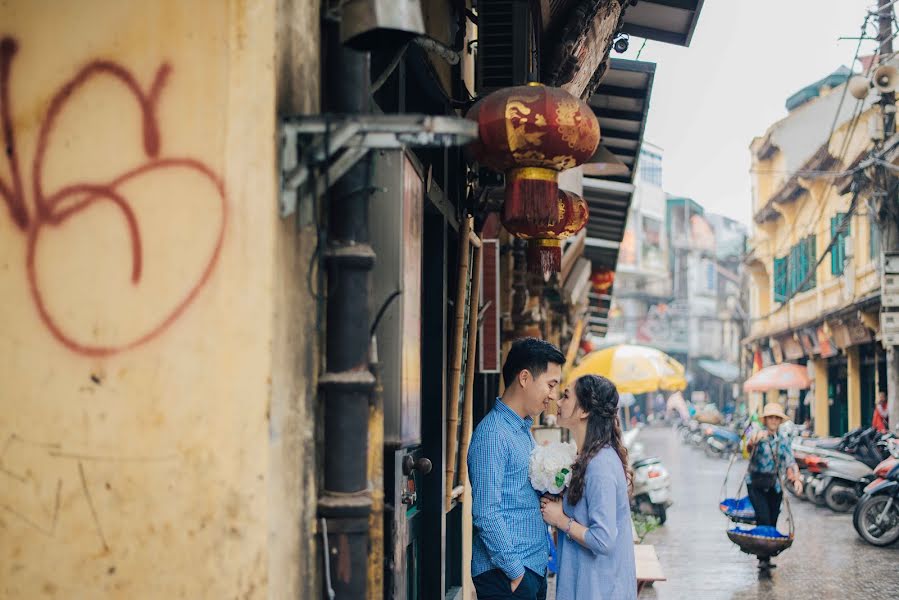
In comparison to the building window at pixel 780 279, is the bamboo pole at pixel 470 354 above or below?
below

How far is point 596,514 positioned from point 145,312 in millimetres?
2491

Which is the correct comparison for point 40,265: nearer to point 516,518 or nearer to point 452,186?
point 516,518

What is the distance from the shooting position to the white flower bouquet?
4961 millimetres

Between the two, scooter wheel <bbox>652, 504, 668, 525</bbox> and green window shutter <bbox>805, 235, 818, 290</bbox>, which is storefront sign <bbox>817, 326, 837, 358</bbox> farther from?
scooter wheel <bbox>652, 504, 668, 525</bbox>

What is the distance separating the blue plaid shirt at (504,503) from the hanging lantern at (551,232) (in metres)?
1.14

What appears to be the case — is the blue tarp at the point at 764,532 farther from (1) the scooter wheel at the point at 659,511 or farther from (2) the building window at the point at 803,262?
(2) the building window at the point at 803,262

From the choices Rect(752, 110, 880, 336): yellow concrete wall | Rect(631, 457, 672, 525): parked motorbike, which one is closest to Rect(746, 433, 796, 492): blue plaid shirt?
Rect(631, 457, 672, 525): parked motorbike

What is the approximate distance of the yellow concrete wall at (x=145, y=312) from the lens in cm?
335

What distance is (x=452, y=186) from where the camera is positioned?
7.41 meters

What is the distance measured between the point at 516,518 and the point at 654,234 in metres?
70.3

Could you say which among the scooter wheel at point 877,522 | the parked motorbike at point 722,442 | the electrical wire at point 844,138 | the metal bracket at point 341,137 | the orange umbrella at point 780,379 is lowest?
the parked motorbike at point 722,442

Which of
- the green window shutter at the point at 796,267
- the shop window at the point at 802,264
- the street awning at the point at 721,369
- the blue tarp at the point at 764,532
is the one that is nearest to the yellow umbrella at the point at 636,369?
the blue tarp at the point at 764,532

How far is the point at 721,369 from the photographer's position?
69.3 m

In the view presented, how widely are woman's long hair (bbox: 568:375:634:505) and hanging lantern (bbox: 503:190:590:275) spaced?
3.02 feet
